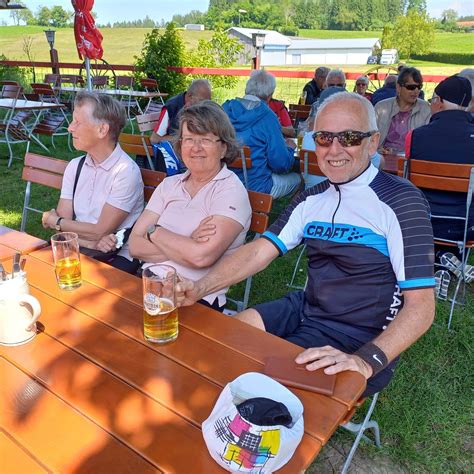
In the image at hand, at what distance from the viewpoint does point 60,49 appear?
45625 mm

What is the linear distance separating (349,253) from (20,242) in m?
1.43

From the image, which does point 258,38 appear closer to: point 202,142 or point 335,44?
point 202,142

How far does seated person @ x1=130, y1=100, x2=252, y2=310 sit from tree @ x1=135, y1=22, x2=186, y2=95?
33.5 feet

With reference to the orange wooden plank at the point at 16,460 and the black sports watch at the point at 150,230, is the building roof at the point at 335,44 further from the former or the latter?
the orange wooden plank at the point at 16,460

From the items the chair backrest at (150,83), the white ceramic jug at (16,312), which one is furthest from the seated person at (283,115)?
the chair backrest at (150,83)

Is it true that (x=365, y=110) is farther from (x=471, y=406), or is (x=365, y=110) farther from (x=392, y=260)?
(x=471, y=406)

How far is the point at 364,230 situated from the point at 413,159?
1.54 metres

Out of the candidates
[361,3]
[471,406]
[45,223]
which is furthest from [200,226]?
[361,3]

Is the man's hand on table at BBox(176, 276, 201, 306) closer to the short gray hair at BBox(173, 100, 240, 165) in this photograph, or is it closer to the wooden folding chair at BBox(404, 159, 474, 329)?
the short gray hair at BBox(173, 100, 240, 165)

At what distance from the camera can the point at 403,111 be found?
4.70 metres

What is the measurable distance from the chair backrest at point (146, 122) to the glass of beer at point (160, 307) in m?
3.79

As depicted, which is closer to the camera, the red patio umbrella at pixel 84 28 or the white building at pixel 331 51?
the red patio umbrella at pixel 84 28

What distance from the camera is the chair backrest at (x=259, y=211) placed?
2.27 meters

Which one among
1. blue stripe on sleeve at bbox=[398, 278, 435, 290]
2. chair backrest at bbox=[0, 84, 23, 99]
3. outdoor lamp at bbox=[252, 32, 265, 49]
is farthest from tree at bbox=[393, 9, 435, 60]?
blue stripe on sleeve at bbox=[398, 278, 435, 290]
